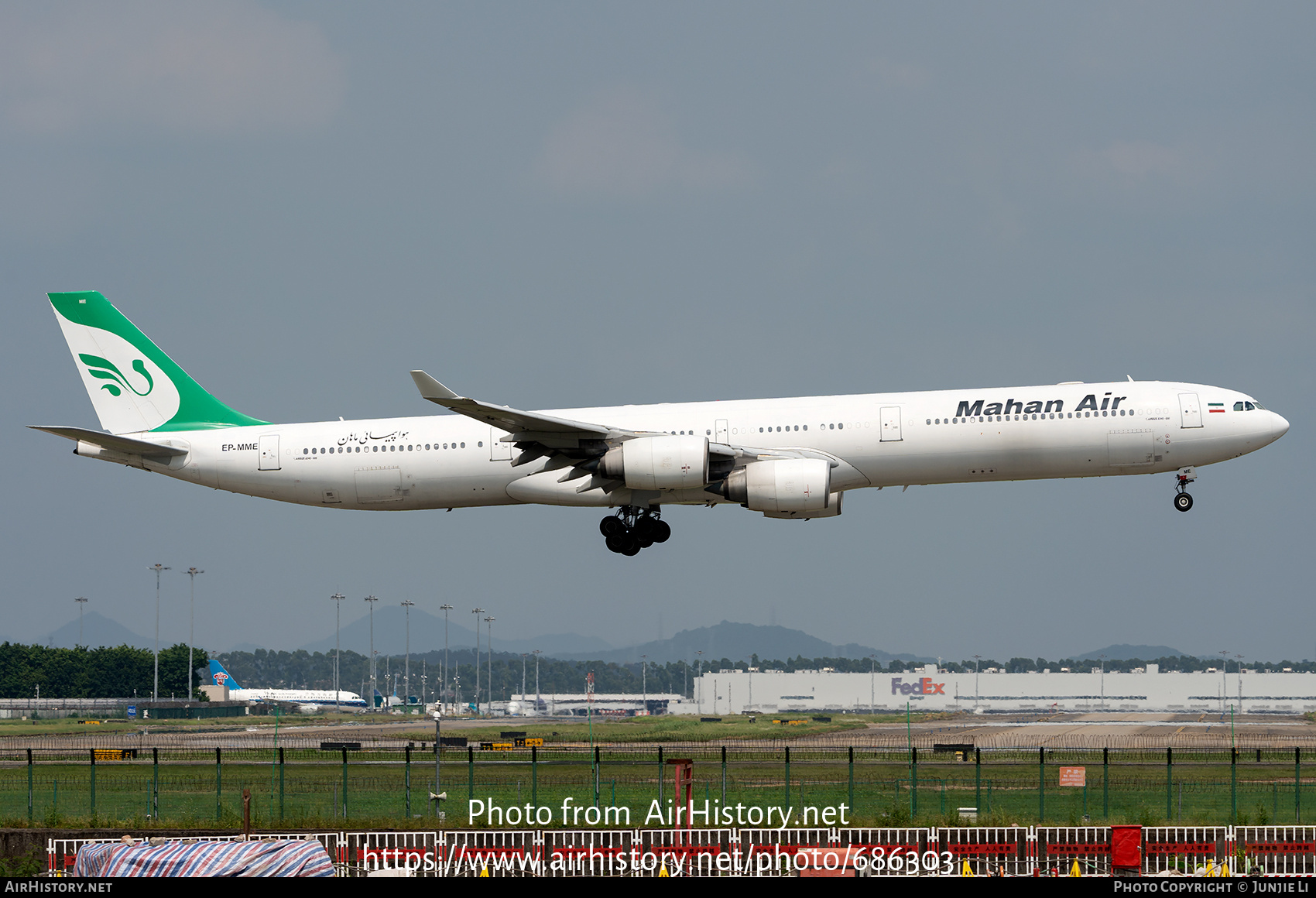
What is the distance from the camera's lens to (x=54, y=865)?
1042 inches

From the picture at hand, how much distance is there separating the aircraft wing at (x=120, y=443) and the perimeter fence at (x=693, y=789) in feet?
32.0

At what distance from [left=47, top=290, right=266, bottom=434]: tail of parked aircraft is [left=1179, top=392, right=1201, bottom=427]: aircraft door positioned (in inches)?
1177

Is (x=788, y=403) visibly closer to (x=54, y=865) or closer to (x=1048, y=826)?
(x=1048, y=826)

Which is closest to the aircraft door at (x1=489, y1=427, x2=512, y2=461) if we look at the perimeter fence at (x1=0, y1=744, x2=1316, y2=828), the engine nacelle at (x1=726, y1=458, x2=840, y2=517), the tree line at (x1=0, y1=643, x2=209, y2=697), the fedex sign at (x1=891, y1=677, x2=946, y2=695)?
the engine nacelle at (x1=726, y1=458, x2=840, y2=517)

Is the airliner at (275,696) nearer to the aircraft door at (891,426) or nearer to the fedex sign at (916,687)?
the fedex sign at (916,687)

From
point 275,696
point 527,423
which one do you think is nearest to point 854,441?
point 527,423

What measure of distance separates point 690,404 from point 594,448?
3647 millimetres

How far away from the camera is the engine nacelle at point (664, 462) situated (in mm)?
39156

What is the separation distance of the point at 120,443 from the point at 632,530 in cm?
1679

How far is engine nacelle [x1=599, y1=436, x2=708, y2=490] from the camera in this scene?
1542 inches

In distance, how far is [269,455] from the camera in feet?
144

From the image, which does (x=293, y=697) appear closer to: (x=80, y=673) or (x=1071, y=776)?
(x=80, y=673)

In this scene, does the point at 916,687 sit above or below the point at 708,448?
below
